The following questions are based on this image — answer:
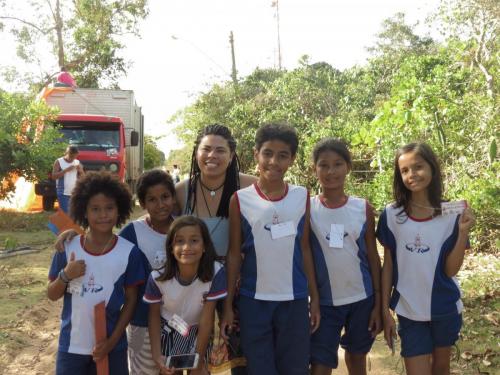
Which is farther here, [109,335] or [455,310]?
[455,310]

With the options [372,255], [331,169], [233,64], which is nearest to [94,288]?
[331,169]

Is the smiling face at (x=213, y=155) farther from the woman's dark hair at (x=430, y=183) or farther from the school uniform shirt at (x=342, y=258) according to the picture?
the woman's dark hair at (x=430, y=183)

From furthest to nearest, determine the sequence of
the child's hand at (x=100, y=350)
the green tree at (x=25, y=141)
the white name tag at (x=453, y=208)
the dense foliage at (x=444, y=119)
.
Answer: the green tree at (x=25, y=141), the dense foliage at (x=444, y=119), the white name tag at (x=453, y=208), the child's hand at (x=100, y=350)

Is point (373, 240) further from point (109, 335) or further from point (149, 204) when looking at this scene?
point (109, 335)

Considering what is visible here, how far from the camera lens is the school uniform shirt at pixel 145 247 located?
109 inches

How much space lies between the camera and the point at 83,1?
22.0 metres

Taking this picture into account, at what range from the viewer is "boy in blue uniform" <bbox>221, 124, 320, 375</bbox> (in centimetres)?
262

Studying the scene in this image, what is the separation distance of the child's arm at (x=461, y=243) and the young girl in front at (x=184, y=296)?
47.1 inches

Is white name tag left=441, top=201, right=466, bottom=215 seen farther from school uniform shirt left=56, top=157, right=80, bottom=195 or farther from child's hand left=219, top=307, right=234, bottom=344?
school uniform shirt left=56, top=157, right=80, bottom=195

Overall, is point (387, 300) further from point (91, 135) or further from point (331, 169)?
point (91, 135)

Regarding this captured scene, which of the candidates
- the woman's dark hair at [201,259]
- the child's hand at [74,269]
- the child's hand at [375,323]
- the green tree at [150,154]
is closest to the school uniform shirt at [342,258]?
the child's hand at [375,323]

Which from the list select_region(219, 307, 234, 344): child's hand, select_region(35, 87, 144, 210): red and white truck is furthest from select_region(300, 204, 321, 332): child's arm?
select_region(35, 87, 144, 210): red and white truck

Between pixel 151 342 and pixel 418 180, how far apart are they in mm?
1652

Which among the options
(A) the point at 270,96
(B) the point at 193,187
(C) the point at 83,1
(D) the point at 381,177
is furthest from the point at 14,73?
(B) the point at 193,187
